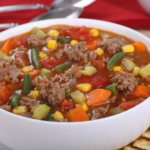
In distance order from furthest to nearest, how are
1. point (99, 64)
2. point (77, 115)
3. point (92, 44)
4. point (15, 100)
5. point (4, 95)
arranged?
point (92, 44) < point (99, 64) < point (4, 95) < point (15, 100) < point (77, 115)

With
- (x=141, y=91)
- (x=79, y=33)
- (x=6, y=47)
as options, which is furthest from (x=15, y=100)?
(x=79, y=33)

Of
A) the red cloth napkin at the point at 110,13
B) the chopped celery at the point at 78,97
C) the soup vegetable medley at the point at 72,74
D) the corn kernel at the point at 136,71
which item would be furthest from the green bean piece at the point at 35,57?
the red cloth napkin at the point at 110,13

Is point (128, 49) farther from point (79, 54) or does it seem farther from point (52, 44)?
point (52, 44)

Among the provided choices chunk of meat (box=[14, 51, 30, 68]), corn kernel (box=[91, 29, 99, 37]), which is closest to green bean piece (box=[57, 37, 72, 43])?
corn kernel (box=[91, 29, 99, 37])

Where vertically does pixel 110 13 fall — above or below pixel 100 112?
above

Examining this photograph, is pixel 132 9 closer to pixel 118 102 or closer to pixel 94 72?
pixel 94 72

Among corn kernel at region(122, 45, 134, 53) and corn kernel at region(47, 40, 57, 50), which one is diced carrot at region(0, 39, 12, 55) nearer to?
corn kernel at region(47, 40, 57, 50)
